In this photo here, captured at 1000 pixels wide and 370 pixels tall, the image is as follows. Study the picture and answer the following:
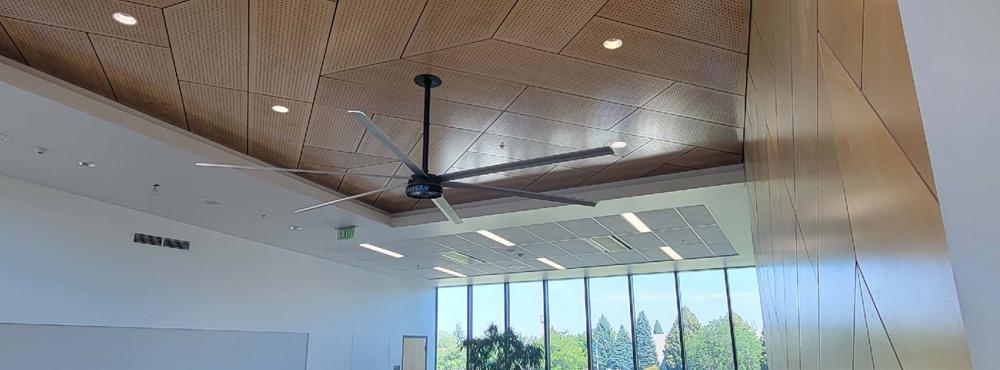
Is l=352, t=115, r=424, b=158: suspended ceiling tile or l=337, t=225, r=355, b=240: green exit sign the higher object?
l=352, t=115, r=424, b=158: suspended ceiling tile

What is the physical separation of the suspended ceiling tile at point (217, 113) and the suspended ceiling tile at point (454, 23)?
68.3 inches

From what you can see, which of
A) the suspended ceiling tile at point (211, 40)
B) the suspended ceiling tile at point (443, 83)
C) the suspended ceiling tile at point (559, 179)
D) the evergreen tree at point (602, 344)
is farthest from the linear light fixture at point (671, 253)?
the suspended ceiling tile at point (211, 40)

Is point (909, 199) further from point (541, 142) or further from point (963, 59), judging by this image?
point (541, 142)

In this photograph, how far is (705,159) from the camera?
583cm

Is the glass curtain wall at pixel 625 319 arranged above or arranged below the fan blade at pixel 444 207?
below

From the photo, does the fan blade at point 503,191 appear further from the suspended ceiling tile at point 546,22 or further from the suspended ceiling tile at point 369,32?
the suspended ceiling tile at point 546,22

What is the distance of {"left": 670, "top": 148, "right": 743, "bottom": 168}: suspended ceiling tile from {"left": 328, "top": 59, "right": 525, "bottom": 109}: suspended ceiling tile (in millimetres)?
2176

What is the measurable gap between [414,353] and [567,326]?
3.69 metres

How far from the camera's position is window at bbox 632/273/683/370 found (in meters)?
12.3

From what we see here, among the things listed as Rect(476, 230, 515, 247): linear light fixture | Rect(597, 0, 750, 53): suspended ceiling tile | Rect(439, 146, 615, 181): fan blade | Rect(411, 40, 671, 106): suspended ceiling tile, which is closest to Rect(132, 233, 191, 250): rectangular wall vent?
Rect(476, 230, 515, 247): linear light fixture

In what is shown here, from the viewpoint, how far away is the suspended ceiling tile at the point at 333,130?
4840 mm

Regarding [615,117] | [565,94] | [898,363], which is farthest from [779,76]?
[615,117]

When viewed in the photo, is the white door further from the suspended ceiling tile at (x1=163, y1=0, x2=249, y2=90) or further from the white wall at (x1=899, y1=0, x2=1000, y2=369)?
the white wall at (x1=899, y1=0, x2=1000, y2=369)

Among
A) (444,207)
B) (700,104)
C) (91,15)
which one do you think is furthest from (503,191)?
(91,15)
